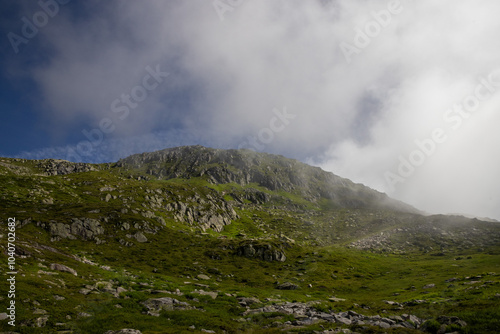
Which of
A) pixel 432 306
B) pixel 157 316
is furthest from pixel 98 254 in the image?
pixel 432 306

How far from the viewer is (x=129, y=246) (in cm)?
8269

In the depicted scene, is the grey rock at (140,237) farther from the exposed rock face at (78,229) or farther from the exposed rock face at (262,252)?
the exposed rock face at (262,252)

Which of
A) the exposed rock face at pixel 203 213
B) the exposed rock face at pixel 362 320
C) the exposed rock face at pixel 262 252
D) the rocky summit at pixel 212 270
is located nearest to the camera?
the exposed rock face at pixel 362 320

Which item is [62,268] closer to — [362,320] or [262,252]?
[362,320]

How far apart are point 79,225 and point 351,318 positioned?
91.1m

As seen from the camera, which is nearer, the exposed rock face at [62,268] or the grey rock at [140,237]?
the exposed rock face at [62,268]

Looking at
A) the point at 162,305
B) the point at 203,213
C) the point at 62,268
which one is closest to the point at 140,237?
the point at 62,268

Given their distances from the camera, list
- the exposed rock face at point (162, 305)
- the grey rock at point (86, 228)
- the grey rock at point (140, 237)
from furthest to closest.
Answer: the grey rock at point (140, 237), the grey rock at point (86, 228), the exposed rock face at point (162, 305)

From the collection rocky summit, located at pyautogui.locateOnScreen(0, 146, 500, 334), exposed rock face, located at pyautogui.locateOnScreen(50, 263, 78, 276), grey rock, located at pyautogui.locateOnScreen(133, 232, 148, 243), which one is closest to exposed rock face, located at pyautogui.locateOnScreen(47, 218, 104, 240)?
rocky summit, located at pyautogui.locateOnScreen(0, 146, 500, 334)

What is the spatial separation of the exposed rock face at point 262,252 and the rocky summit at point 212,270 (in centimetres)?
43

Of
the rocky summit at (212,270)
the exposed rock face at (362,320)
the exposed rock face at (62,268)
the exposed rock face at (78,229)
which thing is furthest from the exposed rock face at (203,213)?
the exposed rock face at (362,320)

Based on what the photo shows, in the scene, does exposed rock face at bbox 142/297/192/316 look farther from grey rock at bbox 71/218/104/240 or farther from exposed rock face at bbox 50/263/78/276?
grey rock at bbox 71/218/104/240

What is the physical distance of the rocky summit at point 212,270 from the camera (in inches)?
859

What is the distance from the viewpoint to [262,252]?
3666 inches
